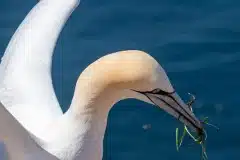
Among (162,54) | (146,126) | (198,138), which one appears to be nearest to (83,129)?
(198,138)

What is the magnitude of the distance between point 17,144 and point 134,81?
834 mm

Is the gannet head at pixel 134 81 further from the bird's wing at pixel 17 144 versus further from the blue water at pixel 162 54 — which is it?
the blue water at pixel 162 54

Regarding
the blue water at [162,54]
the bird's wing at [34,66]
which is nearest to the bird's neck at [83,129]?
the bird's wing at [34,66]

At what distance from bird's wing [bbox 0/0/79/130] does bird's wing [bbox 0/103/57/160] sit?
0.49 metres

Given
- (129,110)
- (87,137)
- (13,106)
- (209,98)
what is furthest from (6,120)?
(209,98)

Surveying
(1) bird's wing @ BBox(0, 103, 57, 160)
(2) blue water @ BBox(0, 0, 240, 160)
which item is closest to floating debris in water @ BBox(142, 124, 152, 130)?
(2) blue water @ BBox(0, 0, 240, 160)

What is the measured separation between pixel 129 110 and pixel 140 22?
1127mm

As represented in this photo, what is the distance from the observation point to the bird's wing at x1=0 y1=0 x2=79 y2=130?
541cm

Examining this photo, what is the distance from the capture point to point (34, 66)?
221 inches

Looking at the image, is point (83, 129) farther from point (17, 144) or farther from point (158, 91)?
point (158, 91)

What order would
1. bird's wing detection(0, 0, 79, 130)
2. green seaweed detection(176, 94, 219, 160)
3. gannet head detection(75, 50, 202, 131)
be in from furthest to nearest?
bird's wing detection(0, 0, 79, 130)
green seaweed detection(176, 94, 219, 160)
gannet head detection(75, 50, 202, 131)

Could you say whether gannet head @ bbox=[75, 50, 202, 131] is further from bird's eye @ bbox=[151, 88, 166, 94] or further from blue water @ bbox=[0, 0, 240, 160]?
blue water @ bbox=[0, 0, 240, 160]

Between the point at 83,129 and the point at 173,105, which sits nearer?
the point at 173,105

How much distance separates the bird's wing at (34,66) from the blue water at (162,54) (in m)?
1.00
